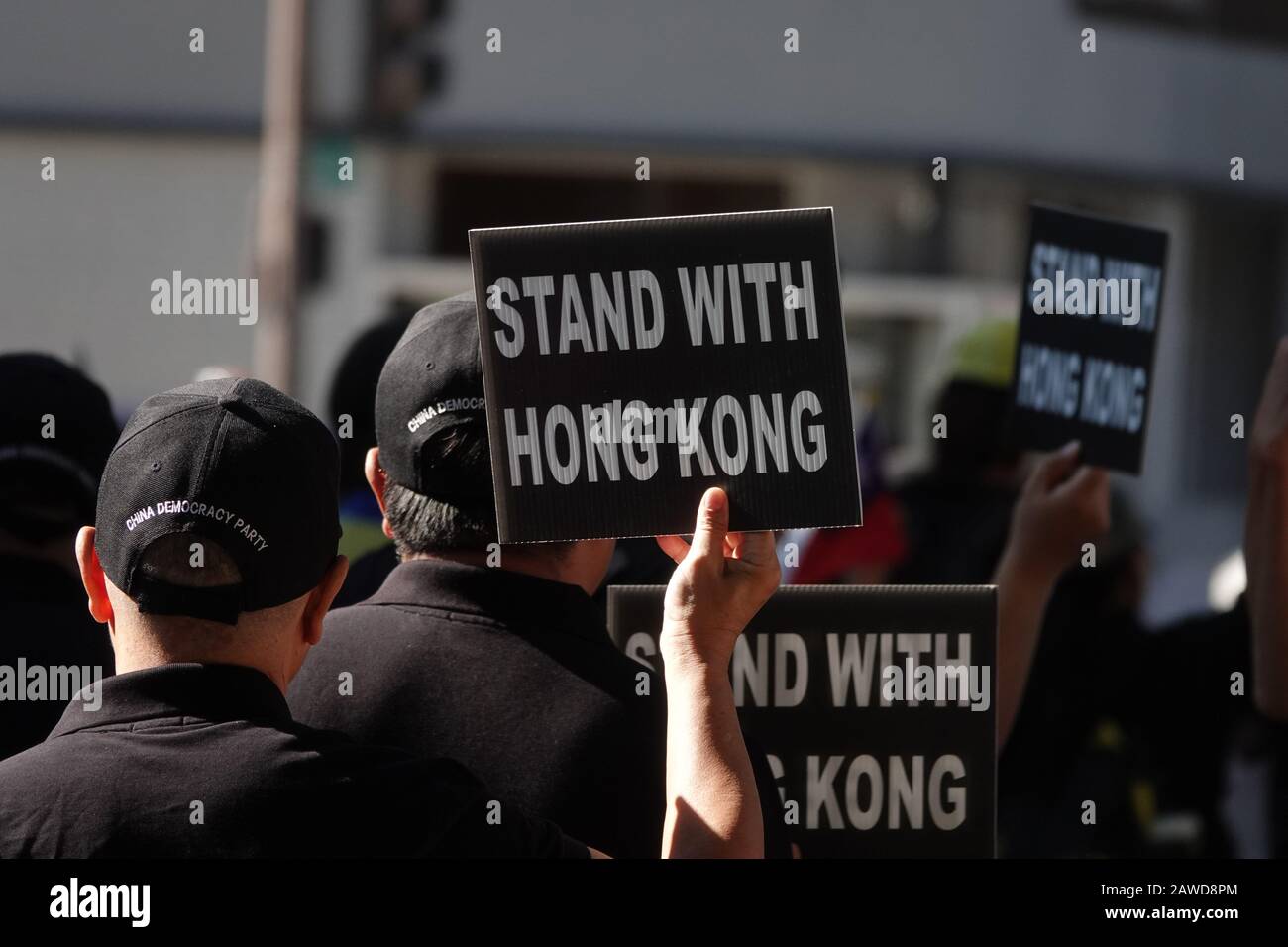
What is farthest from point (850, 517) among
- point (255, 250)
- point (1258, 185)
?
point (1258, 185)

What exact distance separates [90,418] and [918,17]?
9815 mm

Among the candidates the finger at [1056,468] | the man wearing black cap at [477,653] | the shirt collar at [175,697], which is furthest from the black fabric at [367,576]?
the finger at [1056,468]

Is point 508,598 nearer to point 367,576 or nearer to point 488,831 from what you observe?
point 488,831

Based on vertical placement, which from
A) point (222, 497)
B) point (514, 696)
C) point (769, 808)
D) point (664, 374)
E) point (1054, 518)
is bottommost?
point (769, 808)

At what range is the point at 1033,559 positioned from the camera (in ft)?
8.28

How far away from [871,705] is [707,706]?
0.48 meters

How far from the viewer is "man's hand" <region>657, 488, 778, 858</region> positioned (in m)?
1.68

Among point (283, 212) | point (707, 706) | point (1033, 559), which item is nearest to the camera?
point (707, 706)

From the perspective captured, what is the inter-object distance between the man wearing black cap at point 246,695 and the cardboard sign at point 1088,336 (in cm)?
102

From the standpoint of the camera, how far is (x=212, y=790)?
5.19 ft

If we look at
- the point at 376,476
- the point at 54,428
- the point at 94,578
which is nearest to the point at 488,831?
the point at 94,578

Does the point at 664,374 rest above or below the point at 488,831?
above

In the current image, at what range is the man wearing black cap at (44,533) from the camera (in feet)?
7.36
